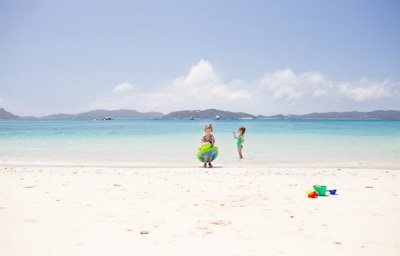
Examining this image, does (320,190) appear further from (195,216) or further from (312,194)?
(195,216)

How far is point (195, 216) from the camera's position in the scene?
5.80 metres

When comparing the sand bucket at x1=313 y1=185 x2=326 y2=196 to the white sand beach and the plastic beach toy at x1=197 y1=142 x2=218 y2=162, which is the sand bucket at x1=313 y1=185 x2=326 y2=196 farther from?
the plastic beach toy at x1=197 y1=142 x2=218 y2=162

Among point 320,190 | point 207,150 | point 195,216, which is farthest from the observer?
point 207,150

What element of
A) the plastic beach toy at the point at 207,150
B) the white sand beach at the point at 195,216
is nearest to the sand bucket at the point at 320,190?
the white sand beach at the point at 195,216

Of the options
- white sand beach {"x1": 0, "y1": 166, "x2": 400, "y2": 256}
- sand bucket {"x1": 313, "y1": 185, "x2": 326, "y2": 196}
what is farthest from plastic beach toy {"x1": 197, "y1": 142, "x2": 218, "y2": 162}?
sand bucket {"x1": 313, "y1": 185, "x2": 326, "y2": 196}

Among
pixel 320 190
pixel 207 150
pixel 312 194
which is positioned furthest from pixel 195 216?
pixel 207 150

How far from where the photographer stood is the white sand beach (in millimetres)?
4402

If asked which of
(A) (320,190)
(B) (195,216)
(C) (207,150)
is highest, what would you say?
(C) (207,150)

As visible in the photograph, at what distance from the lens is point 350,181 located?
950cm

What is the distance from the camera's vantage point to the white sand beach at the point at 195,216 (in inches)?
173

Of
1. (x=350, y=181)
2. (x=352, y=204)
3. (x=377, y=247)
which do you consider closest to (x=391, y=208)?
(x=352, y=204)

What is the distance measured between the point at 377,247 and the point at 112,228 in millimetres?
3978

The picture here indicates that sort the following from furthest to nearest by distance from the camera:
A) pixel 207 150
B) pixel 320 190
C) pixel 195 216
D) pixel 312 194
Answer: pixel 207 150
pixel 320 190
pixel 312 194
pixel 195 216

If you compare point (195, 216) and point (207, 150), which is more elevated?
point (207, 150)
